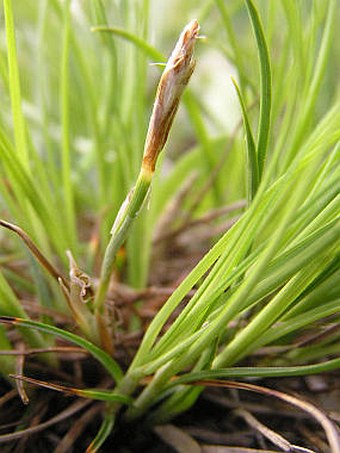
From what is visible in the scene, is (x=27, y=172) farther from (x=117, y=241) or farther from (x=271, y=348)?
(x=271, y=348)

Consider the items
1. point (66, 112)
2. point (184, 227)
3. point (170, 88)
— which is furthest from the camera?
point (184, 227)

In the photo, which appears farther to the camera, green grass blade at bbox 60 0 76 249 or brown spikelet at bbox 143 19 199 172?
green grass blade at bbox 60 0 76 249

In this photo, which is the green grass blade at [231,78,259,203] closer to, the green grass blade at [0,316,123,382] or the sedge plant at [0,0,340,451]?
the sedge plant at [0,0,340,451]

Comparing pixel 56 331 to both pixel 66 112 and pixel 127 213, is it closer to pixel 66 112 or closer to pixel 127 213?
pixel 127 213

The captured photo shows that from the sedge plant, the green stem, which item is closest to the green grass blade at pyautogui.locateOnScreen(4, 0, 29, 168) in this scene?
the sedge plant

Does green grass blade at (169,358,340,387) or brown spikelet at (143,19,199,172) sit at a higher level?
brown spikelet at (143,19,199,172)

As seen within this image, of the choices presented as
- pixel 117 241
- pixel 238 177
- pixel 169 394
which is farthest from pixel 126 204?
pixel 238 177

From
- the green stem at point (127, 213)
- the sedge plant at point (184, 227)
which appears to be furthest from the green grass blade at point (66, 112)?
the green stem at point (127, 213)

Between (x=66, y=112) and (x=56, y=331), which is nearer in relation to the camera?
(x=56, y=331)

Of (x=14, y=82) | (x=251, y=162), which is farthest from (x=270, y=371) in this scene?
(x=14, y=82)

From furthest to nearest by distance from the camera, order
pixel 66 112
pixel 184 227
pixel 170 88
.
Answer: pixel 184 227 < pixel 66 112 < pixel 170 88

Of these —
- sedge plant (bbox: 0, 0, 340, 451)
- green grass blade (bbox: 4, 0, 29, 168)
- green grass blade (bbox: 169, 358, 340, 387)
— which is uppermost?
green grass blade (bbox: 4, 0, 29, 168)

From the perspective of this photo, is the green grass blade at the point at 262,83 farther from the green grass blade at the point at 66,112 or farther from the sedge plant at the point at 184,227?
the green grass blade at the point at 66,112

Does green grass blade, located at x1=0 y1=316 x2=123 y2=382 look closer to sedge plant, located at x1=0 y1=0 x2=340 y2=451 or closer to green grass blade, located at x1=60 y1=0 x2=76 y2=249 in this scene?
sedge plant, located at x1=0 y1=0 x2=340 y2=451
